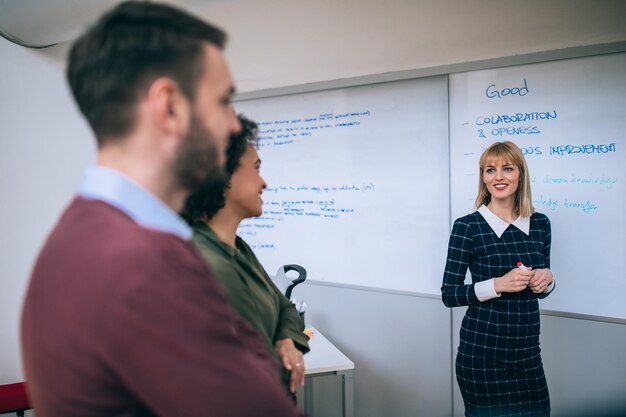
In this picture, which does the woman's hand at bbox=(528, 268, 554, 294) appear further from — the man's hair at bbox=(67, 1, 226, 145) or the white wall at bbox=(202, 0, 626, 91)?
the man's hair at bbox=(67, 1, 226, 145)

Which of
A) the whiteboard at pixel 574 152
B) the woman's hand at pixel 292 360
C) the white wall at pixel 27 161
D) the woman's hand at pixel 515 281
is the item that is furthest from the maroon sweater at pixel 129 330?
the white wall at pixel 27 161

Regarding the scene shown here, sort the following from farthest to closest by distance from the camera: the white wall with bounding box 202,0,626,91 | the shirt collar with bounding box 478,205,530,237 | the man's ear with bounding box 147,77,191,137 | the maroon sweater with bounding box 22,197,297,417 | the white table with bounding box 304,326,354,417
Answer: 1. the white wall with bounding box 202,0,626,91
2. the white table with bounding box 304,326,354,417
3. the shirt collar with bounding box 478,205,530,237
4. the man's ear with bounding box 147,77,191,137
5. the maroon sweater with bounding box 22,197,297,417

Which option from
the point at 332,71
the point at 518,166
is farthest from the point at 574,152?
the point at 332,71

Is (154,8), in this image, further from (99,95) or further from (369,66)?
(369,66)

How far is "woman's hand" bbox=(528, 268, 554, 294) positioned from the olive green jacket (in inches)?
38.7

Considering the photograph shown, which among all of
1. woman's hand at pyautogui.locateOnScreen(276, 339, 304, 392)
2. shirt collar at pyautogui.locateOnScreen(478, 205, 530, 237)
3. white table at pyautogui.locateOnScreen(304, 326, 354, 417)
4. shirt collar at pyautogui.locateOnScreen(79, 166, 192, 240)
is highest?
shirt collar at pyautogui.locateOnScreen(478, 205, 530, 237)

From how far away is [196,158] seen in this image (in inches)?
24.4

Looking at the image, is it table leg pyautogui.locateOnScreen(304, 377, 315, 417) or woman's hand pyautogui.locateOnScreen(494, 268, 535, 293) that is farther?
table leg pyautogui.locateOnScreen(304, 377, 315, 417)

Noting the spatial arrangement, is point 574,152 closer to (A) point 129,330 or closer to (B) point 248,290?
(B) point 248,290

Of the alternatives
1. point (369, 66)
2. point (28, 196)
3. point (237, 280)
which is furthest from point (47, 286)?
point (28, 196)

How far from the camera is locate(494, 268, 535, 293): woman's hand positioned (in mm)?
1776

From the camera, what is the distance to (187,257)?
1.78 ft

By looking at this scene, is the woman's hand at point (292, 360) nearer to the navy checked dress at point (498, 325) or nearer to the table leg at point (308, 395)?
the navy checked dress at point (498, 325)

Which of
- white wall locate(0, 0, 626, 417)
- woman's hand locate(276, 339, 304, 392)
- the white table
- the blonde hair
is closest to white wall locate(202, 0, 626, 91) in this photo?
white wall locate(0, 0, 626, 417)
